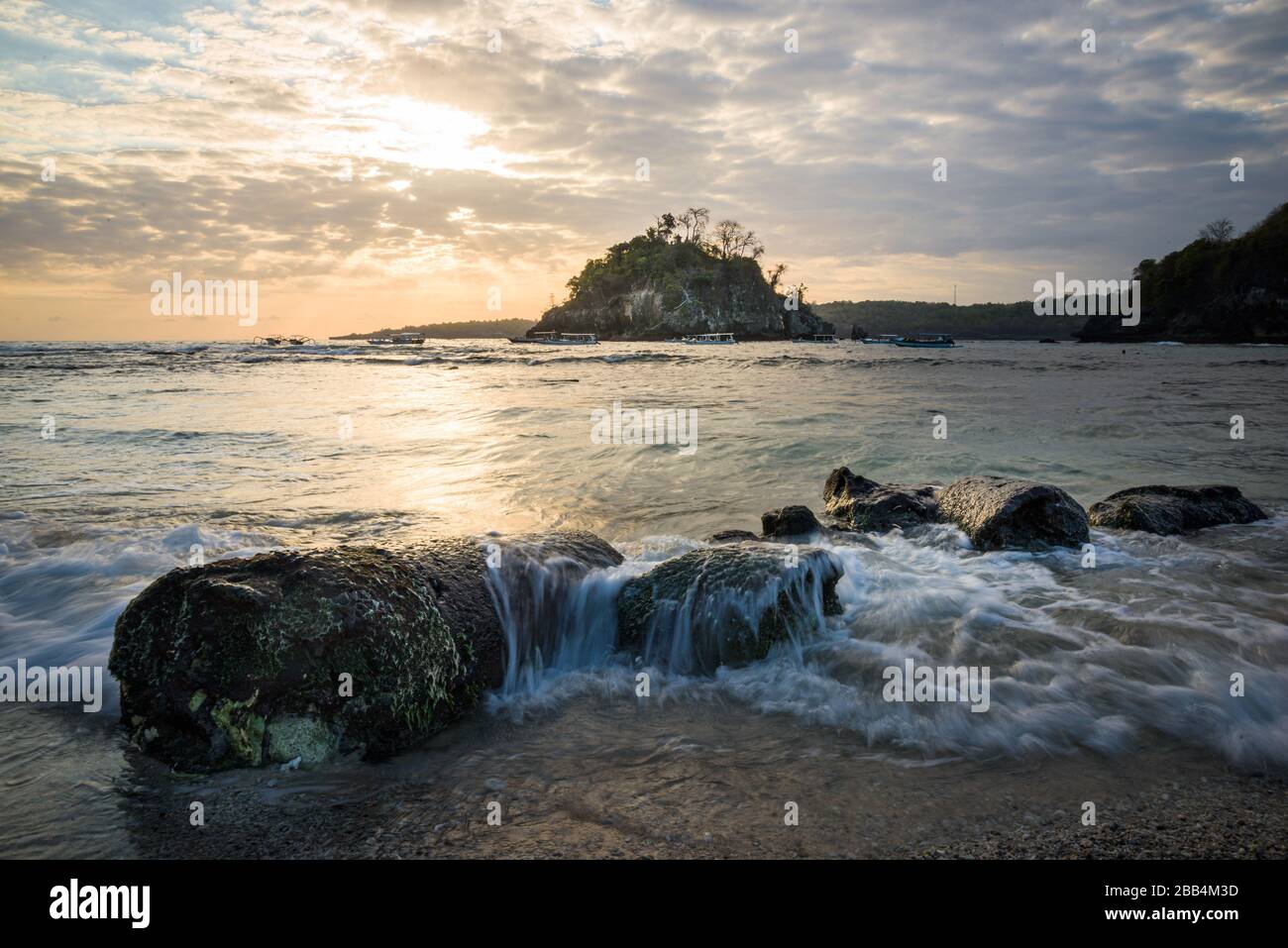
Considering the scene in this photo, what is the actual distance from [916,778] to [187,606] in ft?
13.2

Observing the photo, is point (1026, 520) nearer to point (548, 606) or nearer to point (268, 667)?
point (548, 606)

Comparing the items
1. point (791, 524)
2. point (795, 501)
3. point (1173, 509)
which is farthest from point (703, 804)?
point (1173, 509)

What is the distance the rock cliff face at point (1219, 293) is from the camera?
96062mm

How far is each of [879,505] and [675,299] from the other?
465ft

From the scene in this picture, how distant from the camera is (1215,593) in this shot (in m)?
6.20

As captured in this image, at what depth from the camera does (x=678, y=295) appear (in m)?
145

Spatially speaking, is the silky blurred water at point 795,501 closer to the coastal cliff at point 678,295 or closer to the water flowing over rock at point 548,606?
the water flowing over rock at point 548,606

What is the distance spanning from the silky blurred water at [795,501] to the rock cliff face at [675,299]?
4971 inches

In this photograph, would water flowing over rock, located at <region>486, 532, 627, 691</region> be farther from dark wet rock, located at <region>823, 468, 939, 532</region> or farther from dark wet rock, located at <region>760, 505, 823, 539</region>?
dark wet rock, located at <region>823, 468, 939, 532</region>

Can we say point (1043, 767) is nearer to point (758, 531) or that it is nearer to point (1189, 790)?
point (1189, 790)
